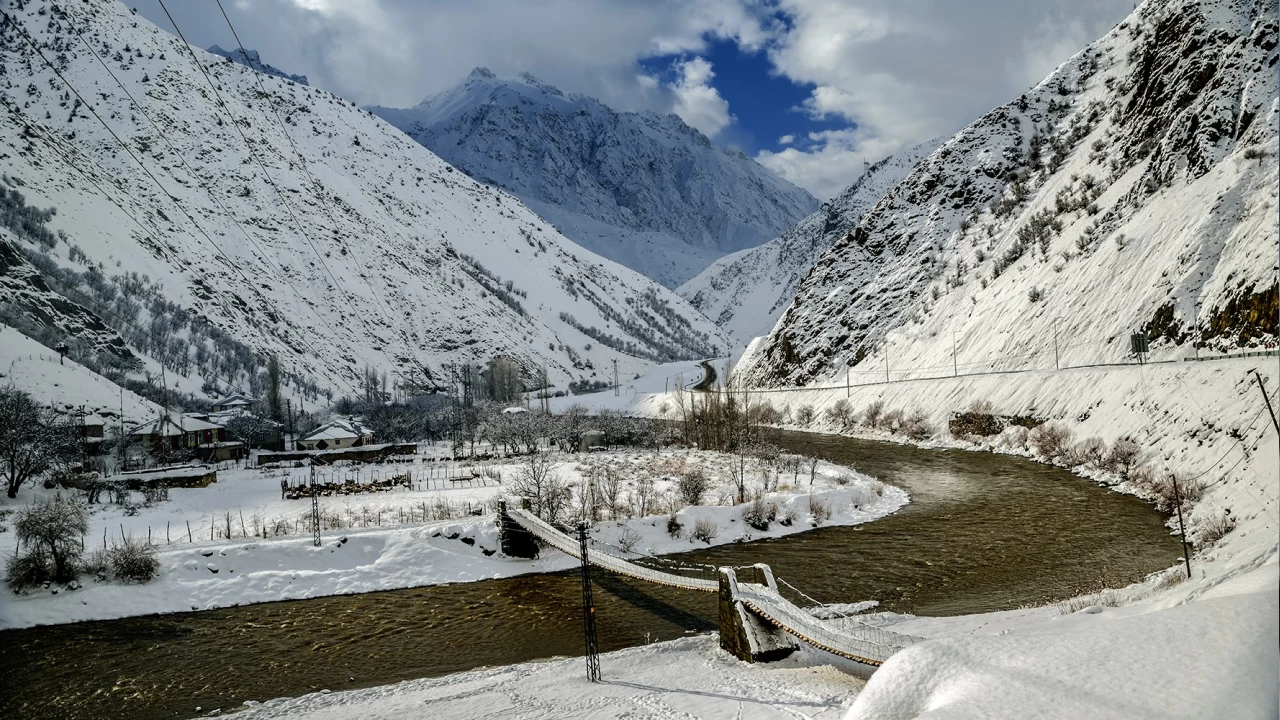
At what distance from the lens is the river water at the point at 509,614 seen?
16.3m

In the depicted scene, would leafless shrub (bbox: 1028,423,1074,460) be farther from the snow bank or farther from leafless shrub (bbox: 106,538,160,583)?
leafless shrub (bbox: 106,538,160,583)

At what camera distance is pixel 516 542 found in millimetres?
25922

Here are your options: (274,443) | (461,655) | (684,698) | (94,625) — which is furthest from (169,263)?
(684,698)

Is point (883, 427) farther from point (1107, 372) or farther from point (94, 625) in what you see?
point (94, 625)

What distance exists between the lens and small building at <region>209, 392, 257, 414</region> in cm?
7638

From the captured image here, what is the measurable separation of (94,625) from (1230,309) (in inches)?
1740

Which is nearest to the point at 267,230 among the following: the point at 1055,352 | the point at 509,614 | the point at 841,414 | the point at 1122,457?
the point at 841,414

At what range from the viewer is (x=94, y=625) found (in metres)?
20.8

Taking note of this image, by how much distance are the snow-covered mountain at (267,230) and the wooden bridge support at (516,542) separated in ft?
271

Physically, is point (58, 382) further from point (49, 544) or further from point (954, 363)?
point (954, 363)

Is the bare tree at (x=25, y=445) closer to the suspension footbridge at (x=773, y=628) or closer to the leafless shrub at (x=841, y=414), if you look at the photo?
the suspension footbridge at (x=773, y=628)

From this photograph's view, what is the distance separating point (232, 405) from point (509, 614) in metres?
71.0

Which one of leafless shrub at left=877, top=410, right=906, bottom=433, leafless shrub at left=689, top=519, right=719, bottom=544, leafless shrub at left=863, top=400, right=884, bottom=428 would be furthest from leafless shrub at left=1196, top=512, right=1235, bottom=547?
leafless shrub at left=863, top=400, right=884, bottom=428

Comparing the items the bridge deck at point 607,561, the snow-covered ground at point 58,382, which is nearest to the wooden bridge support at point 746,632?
the bridge deck at point 607,561
